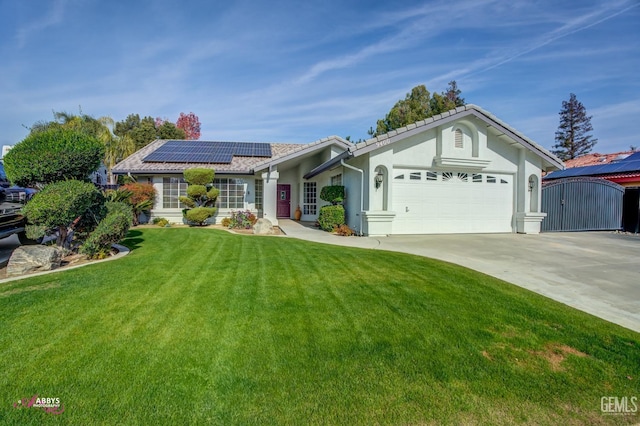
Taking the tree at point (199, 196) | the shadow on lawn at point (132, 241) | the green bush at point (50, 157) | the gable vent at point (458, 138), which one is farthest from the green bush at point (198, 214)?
the gable vent at point (458, 138)

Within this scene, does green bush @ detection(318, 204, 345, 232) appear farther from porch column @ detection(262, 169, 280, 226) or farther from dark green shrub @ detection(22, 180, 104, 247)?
dark green shrub @ detection(22, 180, 104, 247)

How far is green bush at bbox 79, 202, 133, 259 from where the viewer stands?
6.80m

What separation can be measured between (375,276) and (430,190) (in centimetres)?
792

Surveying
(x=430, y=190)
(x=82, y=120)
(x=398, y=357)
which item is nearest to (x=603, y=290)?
(x=398, y=357)

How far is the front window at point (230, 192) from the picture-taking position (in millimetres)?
16734

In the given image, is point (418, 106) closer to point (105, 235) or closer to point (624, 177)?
point (624, 177)

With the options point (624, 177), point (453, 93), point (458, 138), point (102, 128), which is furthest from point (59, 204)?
point (453, 93)

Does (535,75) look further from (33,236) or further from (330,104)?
(33,236)

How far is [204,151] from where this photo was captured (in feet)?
59.4

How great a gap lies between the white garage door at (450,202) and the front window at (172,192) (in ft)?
36.8

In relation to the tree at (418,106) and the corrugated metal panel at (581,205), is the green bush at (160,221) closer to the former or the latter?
the corrugated metal panel at (581,205)

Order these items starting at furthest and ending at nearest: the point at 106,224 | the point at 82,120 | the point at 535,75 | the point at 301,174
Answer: the point at 82,120
the point at 301,174
the point at 535,75
the point at 106,224

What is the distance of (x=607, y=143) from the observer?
44125mm

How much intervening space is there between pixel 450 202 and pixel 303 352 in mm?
11287
